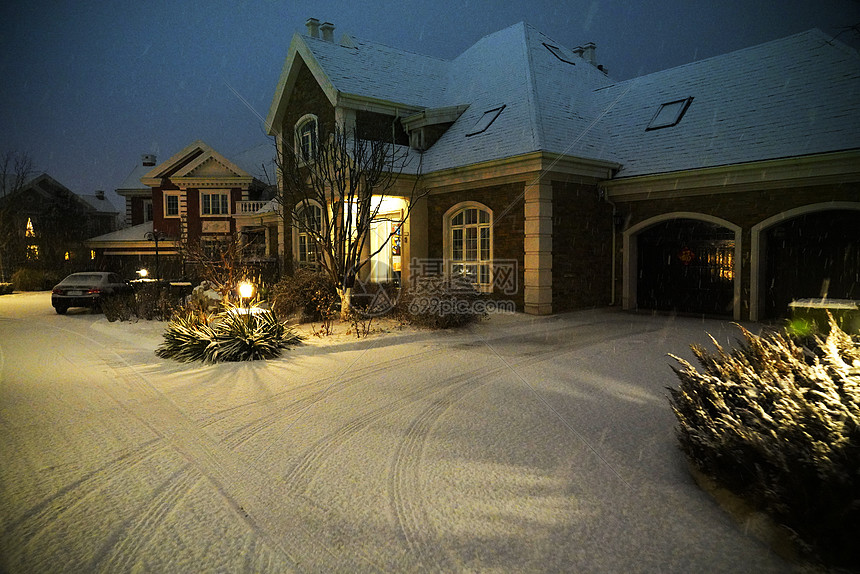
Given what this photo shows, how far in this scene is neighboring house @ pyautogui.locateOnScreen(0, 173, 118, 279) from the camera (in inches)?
1176

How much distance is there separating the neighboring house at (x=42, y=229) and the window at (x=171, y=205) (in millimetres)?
6395

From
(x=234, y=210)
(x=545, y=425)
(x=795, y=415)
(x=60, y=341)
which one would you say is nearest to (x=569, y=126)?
(x=545, y=425)

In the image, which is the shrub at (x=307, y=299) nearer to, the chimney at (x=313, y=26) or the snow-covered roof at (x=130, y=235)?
the chimney at (x=313, y=26)

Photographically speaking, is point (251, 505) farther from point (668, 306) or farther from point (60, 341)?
point (668, 306)

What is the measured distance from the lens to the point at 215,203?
30.5 meters

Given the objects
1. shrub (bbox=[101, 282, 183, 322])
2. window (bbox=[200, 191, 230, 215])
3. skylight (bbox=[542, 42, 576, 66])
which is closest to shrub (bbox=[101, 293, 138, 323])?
shrub (bbox=[101, 282, 183, 322])

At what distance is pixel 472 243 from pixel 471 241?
7cm

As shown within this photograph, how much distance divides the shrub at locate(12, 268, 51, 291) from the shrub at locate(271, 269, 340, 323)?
881 inches

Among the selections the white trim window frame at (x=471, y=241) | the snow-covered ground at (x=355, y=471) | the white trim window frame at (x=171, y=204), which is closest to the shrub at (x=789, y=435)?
the snow-covered ground at (x=355, y=471)

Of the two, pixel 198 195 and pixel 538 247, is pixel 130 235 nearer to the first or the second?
pixel 198 195

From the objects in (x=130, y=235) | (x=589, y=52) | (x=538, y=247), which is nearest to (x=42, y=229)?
(x=130, y=235)

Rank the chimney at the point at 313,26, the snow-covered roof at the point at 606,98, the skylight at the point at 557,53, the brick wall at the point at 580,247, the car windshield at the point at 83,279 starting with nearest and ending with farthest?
the snow-covered roof at the point at 606,98 → the brick wall at the point at 580,247 → the car windshield at the point at 83,279 → the skylight at the point at 557,53 → the chimney at the point at 313,26

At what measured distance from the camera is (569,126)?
14.8m

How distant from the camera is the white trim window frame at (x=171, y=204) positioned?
1225 inches
